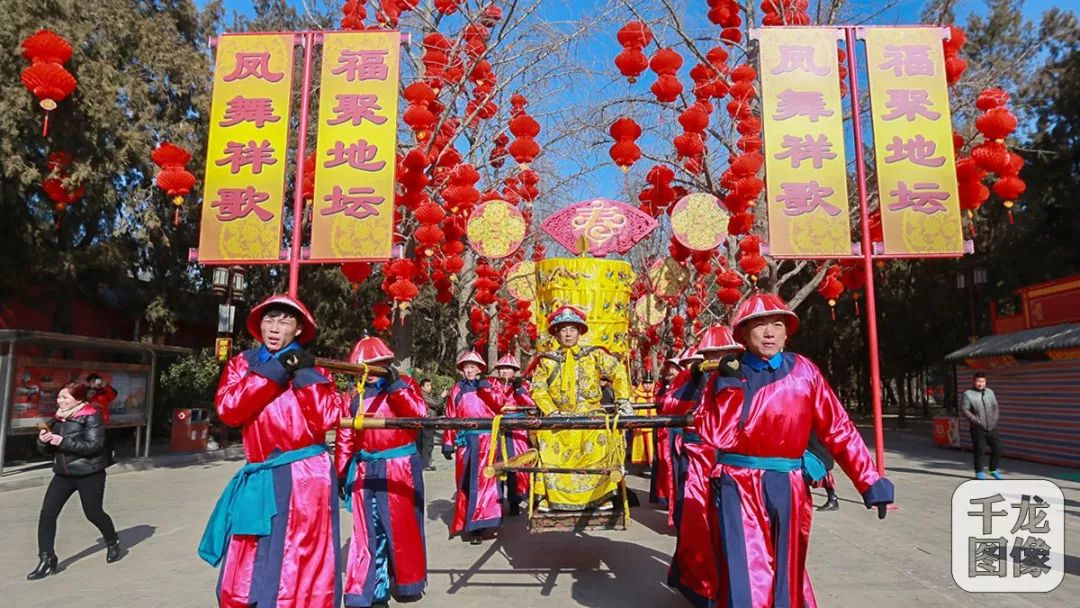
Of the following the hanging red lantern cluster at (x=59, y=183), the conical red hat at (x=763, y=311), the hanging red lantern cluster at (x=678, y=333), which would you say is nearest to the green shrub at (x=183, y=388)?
the hanging red lantern cluster at (x=59, y=183)

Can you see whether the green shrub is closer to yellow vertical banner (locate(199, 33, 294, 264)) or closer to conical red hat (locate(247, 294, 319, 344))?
yellow vertical banner (locate(199, 33, 294, 264))

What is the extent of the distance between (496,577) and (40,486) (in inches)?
370

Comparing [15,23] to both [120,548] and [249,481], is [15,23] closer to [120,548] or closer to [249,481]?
[120,548]

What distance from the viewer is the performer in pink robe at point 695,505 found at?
4.44m

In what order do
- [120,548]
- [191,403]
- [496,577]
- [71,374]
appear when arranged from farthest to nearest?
[191,403]
[71,374]
[120,548]
[496,577]

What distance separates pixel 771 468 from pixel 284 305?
2.56 metres

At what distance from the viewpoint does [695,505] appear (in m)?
5.14

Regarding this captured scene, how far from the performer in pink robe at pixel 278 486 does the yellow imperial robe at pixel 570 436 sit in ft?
10.5

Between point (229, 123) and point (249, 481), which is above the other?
point (229, 123)

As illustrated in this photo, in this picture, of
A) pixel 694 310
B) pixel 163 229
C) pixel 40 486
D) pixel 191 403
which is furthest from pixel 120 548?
pixel 191 403

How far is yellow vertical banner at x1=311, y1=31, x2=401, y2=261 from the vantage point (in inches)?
297

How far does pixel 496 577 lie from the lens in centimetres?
545

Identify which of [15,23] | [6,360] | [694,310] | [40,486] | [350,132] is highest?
[15,23]

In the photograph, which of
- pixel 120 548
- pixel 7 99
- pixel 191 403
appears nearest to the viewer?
pixel 120 548
